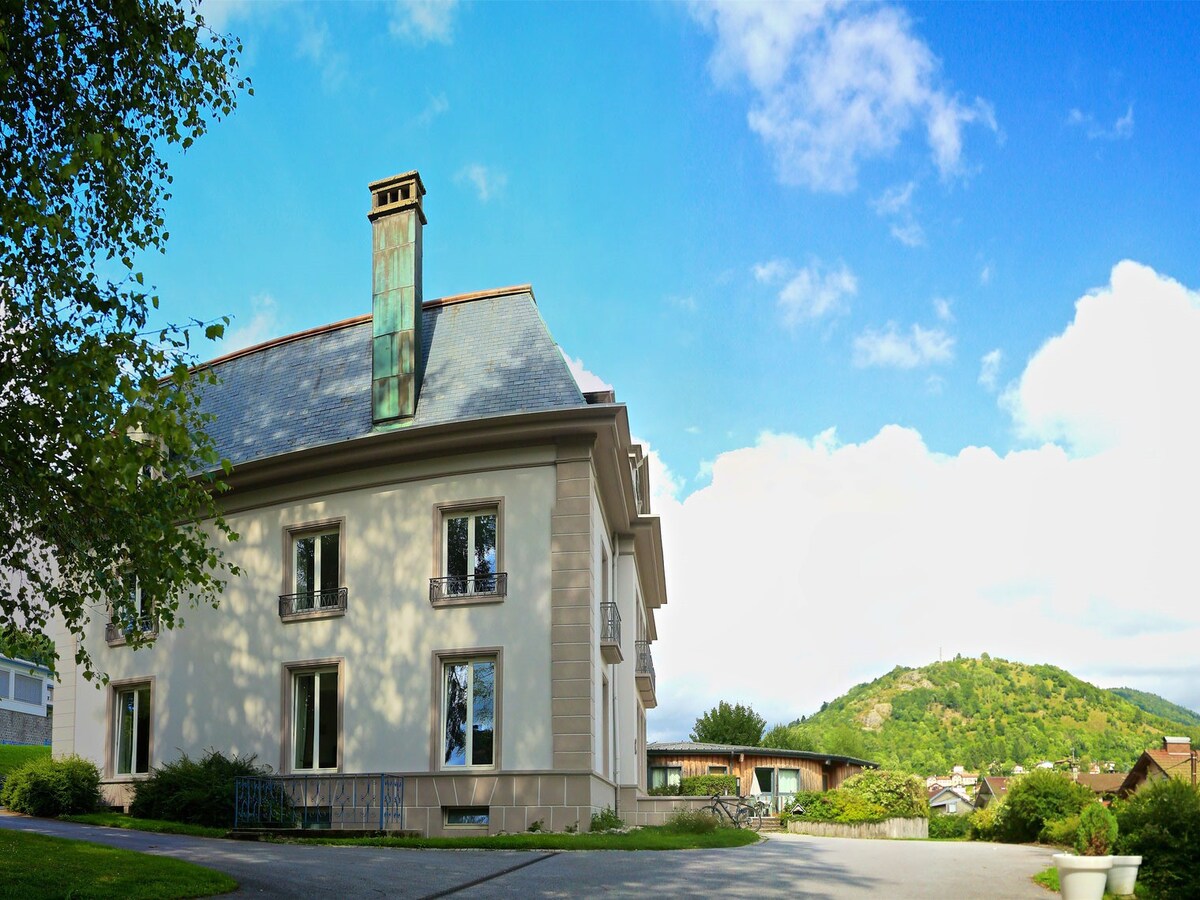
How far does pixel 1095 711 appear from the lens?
117 m

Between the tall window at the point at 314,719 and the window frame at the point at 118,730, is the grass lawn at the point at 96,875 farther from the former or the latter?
the window frame at the point at 118,730

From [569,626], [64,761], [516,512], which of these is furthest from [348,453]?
[64,761]

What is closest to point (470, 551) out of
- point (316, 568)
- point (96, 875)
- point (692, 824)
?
point (316, 568)

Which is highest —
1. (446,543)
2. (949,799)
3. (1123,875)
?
(446,543)

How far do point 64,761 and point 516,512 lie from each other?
11893 mm

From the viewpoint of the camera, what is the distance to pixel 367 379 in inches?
961

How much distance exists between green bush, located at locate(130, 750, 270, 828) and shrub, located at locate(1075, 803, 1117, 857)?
1515cm

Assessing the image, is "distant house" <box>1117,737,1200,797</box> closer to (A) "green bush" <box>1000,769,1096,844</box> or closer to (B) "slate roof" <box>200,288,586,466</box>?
(A) "green bush" <box>1000,769,1096,844</box>

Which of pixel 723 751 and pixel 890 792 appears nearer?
pixel 890 792

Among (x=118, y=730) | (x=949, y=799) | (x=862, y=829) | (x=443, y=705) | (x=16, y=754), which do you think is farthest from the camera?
A: (x=949, y=799)

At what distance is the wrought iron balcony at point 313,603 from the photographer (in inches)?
906

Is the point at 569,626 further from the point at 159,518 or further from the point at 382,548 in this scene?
the point at 159,518

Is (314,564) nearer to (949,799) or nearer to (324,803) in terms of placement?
(324,803)

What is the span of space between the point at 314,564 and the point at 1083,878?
16.8 metres
